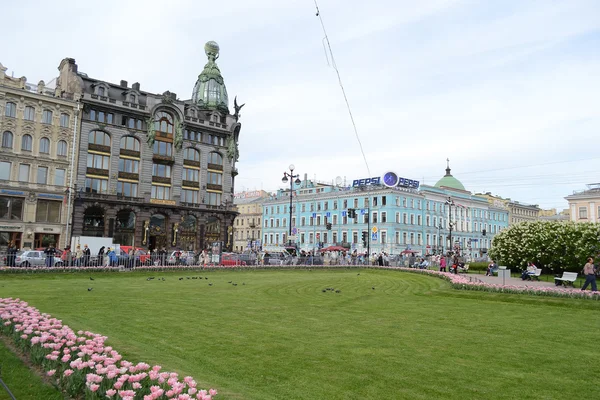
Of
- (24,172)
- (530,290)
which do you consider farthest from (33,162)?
(530,290)

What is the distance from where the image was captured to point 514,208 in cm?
11644

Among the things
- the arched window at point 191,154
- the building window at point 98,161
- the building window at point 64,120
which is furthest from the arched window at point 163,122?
the building window at point 64,120

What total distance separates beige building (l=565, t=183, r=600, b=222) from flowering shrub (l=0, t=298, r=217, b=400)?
76.7 metres

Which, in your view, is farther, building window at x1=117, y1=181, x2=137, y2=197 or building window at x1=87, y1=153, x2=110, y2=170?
building window at x1=117, y1=181, x2=137, y2=197

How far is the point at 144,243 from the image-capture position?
190ft

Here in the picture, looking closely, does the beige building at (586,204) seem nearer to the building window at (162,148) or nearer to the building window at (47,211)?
the building window at (162,148)

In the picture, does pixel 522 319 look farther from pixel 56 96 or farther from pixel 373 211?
pixel 373 211

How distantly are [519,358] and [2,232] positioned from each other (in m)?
53.2

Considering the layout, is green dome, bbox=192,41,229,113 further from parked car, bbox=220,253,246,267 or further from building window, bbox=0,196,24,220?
parked car, bbox=220,253,246,267

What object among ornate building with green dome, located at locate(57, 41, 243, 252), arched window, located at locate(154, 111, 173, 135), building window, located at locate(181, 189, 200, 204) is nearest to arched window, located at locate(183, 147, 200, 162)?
ornate building with green dome, located at locate(57, 41, 243, 252)

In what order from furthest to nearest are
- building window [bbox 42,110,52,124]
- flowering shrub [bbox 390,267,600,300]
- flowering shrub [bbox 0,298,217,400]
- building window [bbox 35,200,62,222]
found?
building window [bbox 42,110,52,124] < building window [bbox 35,200,62,222] < flowering shrub [bbox 390,267,600,300] < flowering shrub [bbox 0,298,217,400]

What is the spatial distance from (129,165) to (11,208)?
14305 millimetres

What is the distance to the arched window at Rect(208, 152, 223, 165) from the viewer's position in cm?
6738

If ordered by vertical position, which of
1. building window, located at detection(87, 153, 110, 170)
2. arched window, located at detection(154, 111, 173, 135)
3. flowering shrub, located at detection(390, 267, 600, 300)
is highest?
arched window, located at detection(154, 111, 173, 135)
